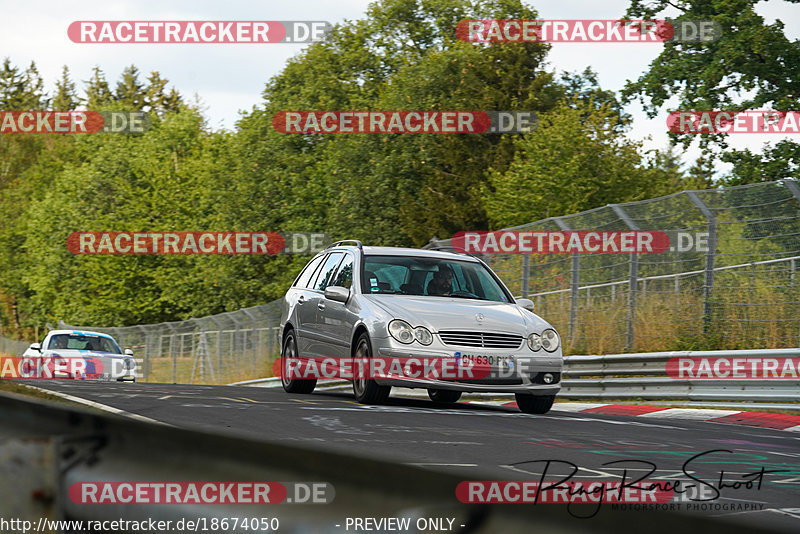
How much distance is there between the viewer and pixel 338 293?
12.0 metres

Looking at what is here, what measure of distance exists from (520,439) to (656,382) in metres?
7.09

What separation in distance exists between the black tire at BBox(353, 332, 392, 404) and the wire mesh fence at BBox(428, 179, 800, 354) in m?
5.80

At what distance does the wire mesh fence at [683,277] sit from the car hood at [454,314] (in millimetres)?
4347

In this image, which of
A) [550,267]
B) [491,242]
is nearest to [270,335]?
[491,242]

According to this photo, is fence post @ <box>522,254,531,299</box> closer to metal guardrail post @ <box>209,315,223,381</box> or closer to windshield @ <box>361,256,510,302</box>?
windshield @ <box>361,256,510,302</box>

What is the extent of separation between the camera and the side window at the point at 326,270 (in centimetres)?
1348

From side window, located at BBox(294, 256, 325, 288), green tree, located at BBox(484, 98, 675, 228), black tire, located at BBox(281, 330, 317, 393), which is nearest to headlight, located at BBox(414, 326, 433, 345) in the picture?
black tire, located at BBox(281, 330, 317, 393)

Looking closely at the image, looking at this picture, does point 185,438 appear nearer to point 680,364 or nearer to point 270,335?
point 680,364

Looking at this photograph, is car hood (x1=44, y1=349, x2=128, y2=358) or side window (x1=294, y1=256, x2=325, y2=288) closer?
side window (x1=294, y1=256, x2=325, y2=288)

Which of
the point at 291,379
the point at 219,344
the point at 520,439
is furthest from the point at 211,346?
the point at 520,439

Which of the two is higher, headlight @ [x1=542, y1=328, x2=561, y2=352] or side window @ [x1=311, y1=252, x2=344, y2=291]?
side window @ [x1=311, y1=252, x2=344, y2=291]

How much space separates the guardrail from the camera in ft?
41.8

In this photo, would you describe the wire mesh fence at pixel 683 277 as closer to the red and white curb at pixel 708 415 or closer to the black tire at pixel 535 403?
the red and white curb at pixel 708 415

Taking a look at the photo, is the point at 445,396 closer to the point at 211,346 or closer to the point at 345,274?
the point at 345,274
